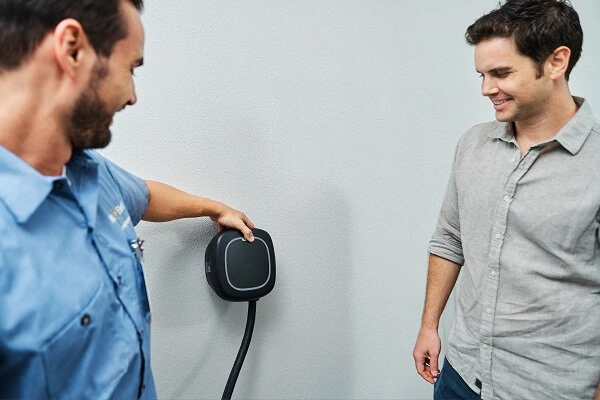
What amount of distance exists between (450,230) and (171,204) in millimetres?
704

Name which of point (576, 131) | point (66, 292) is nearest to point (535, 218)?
point (576, 131)

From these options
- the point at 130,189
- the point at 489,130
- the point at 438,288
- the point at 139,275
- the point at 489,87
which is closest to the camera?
the point at 139,275

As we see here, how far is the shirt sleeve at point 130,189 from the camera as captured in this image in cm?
91

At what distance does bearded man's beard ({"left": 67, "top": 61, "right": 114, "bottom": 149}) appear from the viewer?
669 millimetres

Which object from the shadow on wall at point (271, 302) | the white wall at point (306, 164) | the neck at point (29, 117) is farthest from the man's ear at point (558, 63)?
the neck at point (29, 117)

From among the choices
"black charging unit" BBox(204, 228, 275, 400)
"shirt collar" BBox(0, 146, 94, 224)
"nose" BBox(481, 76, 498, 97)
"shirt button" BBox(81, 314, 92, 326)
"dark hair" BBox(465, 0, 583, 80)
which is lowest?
"black charging unit" BBox(204, 228, 275, 400)

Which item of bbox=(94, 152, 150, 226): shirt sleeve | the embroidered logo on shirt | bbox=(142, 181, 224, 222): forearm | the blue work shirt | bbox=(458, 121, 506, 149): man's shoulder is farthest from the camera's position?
bbox=(458, 121, 506, 149): man's shoulder

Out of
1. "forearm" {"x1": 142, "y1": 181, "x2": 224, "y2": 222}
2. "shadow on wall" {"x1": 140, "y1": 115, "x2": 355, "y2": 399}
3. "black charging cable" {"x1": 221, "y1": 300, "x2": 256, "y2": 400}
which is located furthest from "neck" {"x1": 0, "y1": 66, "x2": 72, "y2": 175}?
"black charging cable" {"x1": 221, "y1": 300, "x2": 256, "y2": 400}

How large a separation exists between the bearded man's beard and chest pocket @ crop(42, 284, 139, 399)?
0.72 ft

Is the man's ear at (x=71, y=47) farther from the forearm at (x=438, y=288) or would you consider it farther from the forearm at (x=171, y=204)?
the forearm at (x=438, y=288)

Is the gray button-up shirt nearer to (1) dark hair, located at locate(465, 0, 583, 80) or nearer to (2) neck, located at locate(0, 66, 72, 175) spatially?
(1) dark hair, located at locate(465, 0, 583, 80)

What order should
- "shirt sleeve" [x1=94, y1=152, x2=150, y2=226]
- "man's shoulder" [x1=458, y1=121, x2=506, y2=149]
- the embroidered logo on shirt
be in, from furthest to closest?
"man's shoulder" [x1=458, y1=121, x2=506, y2=149], "shirt sleeve" [x1=94, y1=152, x2=150, y2=226], the embroidered logo on shirt

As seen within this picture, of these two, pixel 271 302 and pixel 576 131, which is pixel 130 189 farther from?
pixel 576 131

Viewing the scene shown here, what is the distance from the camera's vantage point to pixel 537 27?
99cm
